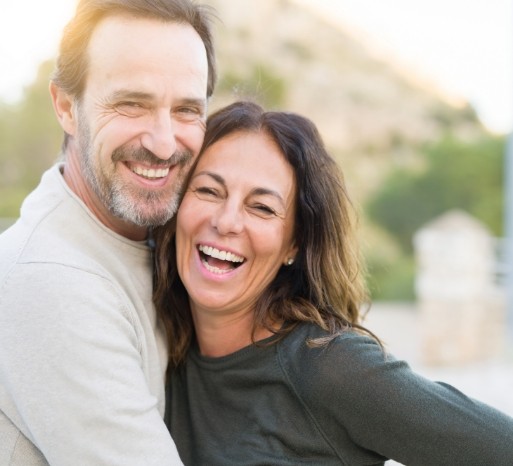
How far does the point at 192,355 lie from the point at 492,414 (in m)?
0.95

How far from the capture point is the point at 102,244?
222 cm

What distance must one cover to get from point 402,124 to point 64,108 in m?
25.6

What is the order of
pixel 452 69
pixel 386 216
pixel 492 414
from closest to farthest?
pixel 492 414 → pixel 386 216 → pixel 452 69

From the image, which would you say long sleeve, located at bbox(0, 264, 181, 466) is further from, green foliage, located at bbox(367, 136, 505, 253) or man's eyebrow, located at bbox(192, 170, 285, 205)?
green foliage, located at bbox(367, 136, 505, 253)

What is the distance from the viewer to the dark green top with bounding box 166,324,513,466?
2020mm

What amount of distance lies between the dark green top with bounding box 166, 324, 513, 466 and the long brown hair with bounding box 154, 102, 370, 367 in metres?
0.13

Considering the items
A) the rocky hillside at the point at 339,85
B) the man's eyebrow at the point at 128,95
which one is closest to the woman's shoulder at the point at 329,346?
the man's eyebrow at the point at 128,95

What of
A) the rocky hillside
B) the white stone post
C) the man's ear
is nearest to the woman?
the man's ear

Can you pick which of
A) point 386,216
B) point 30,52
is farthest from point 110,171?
point 30,52

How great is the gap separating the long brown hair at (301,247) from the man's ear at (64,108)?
1.36 ft

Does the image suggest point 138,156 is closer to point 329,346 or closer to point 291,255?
point 291,255

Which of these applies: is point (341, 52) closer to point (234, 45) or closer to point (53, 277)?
point (234, 45)

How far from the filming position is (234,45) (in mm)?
27844

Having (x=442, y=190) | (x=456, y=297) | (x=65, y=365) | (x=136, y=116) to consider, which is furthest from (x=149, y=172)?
(x=442, y=190)
